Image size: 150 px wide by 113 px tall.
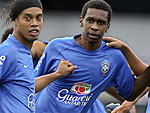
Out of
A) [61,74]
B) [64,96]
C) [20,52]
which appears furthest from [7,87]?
[64,96]

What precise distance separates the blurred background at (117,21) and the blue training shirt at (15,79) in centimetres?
1035

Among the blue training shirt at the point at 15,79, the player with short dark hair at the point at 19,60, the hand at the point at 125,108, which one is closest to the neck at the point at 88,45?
the player with short dark hair at the point at 19,60

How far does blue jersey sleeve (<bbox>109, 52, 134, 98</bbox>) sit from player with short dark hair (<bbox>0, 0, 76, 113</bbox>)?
1283mm

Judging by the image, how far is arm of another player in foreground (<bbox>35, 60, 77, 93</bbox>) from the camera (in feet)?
17.9

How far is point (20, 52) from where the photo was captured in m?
5.03

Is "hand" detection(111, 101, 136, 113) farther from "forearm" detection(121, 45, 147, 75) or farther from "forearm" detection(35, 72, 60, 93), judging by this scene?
"forearm" detection(35, 72, 60, 93)

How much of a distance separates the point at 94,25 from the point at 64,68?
2.25 feet

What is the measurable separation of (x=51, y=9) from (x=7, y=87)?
1203 cm

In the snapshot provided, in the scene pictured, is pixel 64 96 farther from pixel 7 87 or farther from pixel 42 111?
pixel 7 87

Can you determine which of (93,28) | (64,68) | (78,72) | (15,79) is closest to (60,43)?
(78,72)

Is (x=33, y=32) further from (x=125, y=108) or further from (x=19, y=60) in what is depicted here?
(x=125, y=108)

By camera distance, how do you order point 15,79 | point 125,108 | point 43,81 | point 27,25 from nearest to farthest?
point 15,79 < point 27,25 < point 43,81 < point 125,108

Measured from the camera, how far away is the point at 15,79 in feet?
16.1

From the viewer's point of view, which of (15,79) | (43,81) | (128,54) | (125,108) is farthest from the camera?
(125,108)
